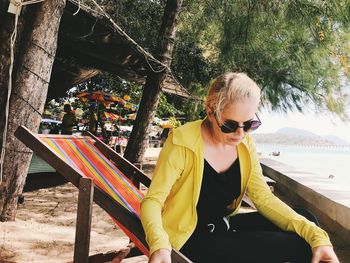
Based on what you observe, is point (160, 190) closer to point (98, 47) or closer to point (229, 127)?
point (229, 127)

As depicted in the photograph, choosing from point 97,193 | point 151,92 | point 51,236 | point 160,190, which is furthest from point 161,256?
point 151,92

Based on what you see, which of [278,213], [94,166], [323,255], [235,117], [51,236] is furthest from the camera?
[51,236]

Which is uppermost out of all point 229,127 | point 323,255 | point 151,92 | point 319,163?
point 229,127

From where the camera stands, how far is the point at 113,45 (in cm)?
488

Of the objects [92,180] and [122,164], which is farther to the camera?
[122,164]

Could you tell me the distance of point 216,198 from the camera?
1507mm

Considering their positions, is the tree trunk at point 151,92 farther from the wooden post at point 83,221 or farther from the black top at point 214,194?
the black top at point 214,194

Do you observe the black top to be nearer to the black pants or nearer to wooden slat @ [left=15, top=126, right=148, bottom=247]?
the black pants

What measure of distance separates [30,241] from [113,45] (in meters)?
2.85

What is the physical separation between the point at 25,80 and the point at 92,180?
6.23 ft

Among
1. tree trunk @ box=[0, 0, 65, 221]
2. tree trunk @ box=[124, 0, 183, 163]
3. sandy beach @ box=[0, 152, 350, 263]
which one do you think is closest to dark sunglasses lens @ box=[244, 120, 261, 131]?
sandy beach @ box=[0, 152, 350, 263]

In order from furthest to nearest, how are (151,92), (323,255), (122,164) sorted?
(151,92) < (122,164) < (323,255)

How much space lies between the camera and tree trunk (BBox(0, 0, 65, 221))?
10.2ft

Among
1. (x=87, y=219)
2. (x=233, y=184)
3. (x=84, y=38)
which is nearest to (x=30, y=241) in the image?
(x=87, y=219)
